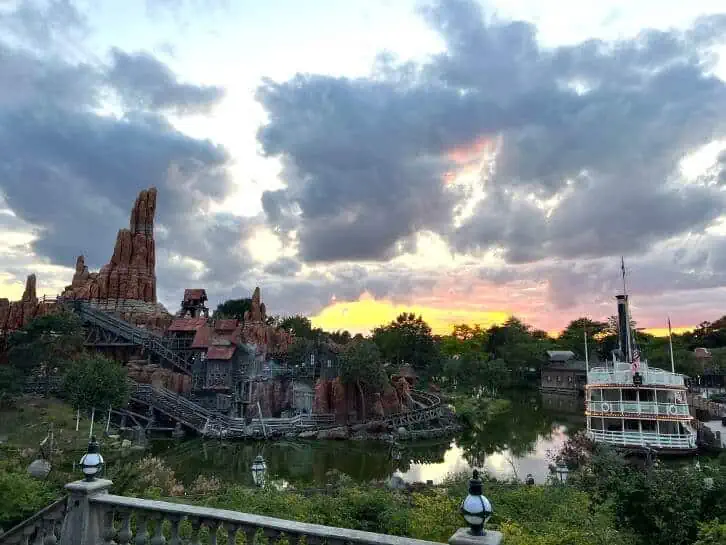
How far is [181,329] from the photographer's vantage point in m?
49.9

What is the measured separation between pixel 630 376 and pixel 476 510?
30.1m

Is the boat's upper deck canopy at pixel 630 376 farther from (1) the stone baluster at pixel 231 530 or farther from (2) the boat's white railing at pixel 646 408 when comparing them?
(1) the stone baluster at pixel 231 530

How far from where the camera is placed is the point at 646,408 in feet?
97.8

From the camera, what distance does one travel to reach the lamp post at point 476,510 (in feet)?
16.8

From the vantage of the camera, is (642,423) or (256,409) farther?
(256,409)

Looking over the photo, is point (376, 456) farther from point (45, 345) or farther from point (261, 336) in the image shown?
point (45, 345)

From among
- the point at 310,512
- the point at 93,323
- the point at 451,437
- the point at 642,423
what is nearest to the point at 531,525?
the point at 310,512

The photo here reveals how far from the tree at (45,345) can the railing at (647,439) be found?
38658mm

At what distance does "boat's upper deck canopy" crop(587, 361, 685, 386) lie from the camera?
98.7 feet

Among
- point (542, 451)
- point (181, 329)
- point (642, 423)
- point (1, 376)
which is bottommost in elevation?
point (542, 451)

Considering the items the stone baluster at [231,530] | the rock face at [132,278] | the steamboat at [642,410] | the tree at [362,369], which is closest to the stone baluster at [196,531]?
the stone baluster at [231,530]

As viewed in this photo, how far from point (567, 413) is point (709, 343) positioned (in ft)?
168

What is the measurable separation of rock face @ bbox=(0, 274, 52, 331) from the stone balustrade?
1867 inches

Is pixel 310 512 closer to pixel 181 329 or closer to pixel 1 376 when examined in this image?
pixel 1 376
